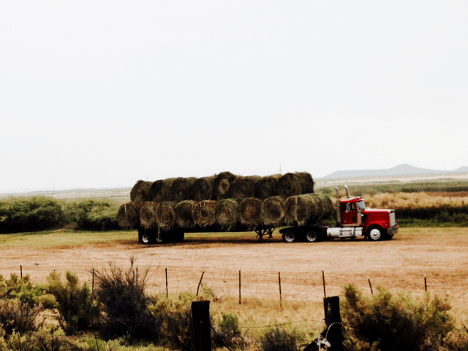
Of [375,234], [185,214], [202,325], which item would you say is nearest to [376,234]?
[375,234]

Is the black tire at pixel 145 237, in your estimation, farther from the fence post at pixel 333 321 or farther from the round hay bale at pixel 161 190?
the fence post at pixel 333 321

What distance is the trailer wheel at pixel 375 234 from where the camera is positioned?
25328 mm

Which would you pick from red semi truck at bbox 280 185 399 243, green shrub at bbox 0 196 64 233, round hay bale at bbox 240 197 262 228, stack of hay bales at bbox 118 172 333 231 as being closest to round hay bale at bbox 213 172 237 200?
stack of hay bales at bbox 118 172 333 231

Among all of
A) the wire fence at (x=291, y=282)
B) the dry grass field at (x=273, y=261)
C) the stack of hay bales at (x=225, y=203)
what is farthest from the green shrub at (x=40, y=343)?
the stack of hay bales at (x=225, y=203)

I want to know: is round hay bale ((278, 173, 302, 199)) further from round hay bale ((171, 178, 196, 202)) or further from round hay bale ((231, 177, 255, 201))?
round hay bale ((171, 178, 196, 202))

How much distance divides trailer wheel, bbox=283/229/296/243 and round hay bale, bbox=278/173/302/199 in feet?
5.97

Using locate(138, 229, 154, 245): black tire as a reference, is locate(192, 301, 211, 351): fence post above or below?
above

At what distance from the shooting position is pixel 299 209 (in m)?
25.9

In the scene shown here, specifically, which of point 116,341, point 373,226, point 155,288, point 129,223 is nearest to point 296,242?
point 373,226

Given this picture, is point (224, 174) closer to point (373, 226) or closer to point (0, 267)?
point (373, 226)

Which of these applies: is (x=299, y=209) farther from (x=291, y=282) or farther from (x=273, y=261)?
(x=291, y=282)

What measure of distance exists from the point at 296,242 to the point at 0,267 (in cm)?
1382

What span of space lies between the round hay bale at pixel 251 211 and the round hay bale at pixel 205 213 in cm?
152

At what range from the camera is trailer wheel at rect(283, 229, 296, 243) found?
26.8 meters
